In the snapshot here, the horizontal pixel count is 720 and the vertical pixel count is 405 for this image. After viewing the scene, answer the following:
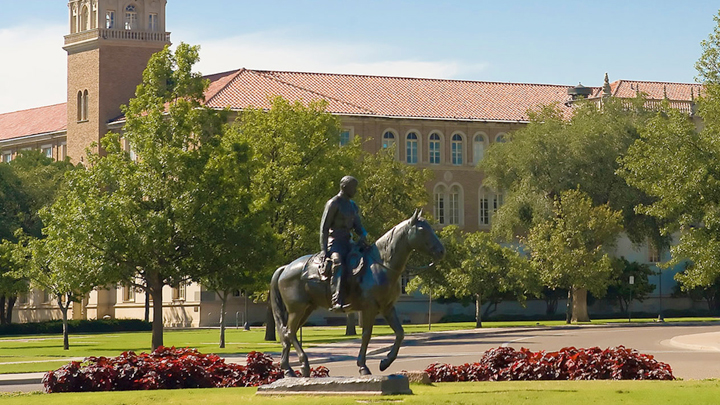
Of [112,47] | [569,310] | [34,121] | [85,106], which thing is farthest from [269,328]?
[34,121]

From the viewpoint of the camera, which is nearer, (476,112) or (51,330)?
(51,330)

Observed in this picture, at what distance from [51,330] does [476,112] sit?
1509 inches

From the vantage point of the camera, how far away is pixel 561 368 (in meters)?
21.6

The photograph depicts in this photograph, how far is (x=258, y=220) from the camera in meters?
44.1

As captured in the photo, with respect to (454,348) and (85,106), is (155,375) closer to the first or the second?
(454,348)

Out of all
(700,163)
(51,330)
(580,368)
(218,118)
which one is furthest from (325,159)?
(580,368)

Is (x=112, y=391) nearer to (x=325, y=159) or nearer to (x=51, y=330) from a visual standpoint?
(x=325, y=159)

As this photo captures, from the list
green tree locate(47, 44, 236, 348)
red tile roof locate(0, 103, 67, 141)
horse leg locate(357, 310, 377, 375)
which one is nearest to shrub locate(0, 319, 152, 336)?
green tree locate(47, 44, 236, 348)

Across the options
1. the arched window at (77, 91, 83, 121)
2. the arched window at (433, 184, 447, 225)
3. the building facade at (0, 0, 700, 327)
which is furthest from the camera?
the arched window at (77, 91, 83, 121)

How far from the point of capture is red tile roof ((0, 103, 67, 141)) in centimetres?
11027

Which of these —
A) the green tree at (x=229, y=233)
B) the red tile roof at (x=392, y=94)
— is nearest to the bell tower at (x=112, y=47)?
the red tile roof at (x=392, y=94)

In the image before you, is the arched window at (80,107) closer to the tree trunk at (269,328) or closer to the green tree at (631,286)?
the green tree at (631,286)

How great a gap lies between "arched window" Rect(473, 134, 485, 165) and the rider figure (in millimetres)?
76718

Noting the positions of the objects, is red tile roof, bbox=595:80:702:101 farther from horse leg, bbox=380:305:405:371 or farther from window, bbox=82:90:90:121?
horse leg, bbox=380:305:405:371
